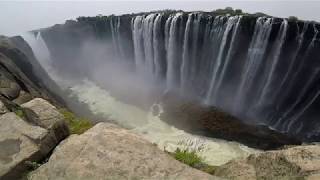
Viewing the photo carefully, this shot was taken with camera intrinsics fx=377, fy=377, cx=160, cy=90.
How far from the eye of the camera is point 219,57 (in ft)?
88.6

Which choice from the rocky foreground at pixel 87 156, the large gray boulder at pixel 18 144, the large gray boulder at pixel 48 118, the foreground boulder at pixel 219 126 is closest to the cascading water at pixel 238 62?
the foreground boulder at pixel 219 126

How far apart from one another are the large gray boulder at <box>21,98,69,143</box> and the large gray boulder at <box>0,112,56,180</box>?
0.82ft

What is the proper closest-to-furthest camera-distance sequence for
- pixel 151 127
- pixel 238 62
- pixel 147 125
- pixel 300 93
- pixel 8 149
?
1. pixel 8 149
2. pixel 300 93
3. pixel 151 127
4. pixel 147 125
5. pixel 238 62

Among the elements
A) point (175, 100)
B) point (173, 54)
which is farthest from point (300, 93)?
point (173, 54)

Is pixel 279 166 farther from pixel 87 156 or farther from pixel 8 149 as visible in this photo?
pixel 8 149

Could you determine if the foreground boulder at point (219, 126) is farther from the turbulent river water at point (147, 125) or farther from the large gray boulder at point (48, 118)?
the large gray boulder at point (48, 118)

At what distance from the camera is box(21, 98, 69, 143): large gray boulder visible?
A: 6.45 metres

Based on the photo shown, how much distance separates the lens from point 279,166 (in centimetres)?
516

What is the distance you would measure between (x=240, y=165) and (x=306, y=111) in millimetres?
18599

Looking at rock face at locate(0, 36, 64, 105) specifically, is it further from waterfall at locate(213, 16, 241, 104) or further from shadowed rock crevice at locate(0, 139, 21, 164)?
waterfall at locate(213, 16, 241, 104)

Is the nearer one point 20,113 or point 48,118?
point 48,118

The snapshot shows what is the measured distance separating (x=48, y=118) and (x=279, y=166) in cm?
400

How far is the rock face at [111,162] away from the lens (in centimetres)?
478

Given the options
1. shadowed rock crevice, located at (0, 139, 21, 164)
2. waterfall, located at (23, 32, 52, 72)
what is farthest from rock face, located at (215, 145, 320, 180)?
waterfall, located at (23, 32, 52, 72)
